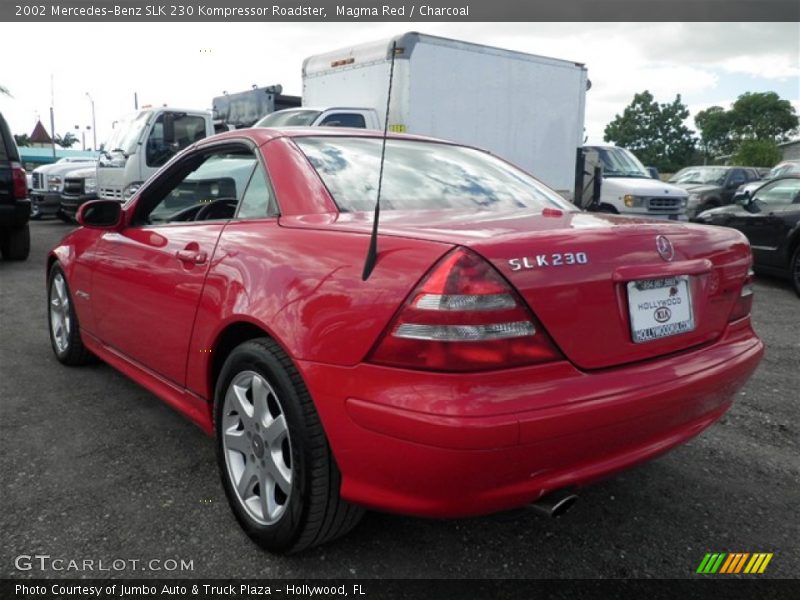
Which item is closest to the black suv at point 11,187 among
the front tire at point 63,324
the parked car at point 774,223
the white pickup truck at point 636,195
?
the front tire at point 63,324

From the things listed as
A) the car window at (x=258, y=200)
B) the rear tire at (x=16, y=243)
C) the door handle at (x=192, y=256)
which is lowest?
the rear tire at (x=16, y=243)

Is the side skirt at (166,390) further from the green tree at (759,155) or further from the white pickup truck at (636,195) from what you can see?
the green tree at (759,155)

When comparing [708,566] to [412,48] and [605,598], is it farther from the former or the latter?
[412,48]

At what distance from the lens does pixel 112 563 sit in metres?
2.26

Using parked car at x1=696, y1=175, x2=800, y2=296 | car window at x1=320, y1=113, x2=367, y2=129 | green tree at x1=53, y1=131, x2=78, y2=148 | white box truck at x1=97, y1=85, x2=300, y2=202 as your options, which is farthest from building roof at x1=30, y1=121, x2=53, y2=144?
parked car at x1=696, y1=175, x2=800, y2=296

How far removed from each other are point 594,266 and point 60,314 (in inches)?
146

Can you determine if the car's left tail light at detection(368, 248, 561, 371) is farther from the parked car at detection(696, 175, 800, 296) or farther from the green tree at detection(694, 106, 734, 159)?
the green tree at detection(694, 106, 734, 159)

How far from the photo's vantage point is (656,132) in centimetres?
10381

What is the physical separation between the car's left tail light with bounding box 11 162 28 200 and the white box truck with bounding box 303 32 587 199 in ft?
12.8

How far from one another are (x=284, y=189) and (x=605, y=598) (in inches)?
69.5

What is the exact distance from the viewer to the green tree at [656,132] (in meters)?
103

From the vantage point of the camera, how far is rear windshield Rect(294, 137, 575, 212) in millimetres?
2607

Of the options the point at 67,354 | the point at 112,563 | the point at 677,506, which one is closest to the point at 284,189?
the point at 112,563

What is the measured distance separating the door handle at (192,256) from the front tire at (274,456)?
1.59 feet
